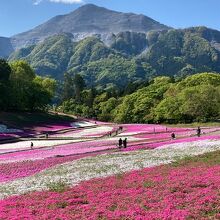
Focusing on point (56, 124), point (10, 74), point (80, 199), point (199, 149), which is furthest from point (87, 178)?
point (10, 74)

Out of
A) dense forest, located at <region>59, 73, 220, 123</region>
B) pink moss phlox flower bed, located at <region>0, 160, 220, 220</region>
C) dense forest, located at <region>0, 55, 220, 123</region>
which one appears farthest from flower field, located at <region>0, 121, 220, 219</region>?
dense forest, located at <region>0, 55, 220, 123</region>

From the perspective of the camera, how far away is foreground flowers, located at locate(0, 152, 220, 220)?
21141mm

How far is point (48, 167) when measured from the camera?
4128cm

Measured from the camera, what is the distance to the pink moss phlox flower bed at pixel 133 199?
69.1 feet

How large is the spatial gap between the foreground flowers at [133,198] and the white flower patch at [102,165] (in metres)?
2.03

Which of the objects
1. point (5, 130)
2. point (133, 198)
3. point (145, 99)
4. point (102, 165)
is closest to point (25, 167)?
point (102, 165)

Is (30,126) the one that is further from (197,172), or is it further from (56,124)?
(197,172)

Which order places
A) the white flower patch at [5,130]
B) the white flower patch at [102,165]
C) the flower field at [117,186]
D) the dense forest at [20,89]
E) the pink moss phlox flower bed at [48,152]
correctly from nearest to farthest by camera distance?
the flower field at [117,186], the white flower patch at [102,165], the pink moss phlox flower bed at [48,152], the white flower patch at [5,130], the dense forest at [20,89]

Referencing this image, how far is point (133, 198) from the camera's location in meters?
24.7

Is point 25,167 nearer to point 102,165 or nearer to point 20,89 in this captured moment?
point 102,165

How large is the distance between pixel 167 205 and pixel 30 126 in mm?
89039

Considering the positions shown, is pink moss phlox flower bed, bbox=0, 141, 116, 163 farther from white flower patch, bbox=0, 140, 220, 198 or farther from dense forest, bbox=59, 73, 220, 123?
dense forest, bbox=59, 73, 220, 123

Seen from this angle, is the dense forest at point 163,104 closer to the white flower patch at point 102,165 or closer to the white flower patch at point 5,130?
the white flower patch at point 5,130

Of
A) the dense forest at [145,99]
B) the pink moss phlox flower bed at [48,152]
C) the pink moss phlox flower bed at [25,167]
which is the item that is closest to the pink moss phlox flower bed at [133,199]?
the pink moss phlox flower bed at [25,167]
